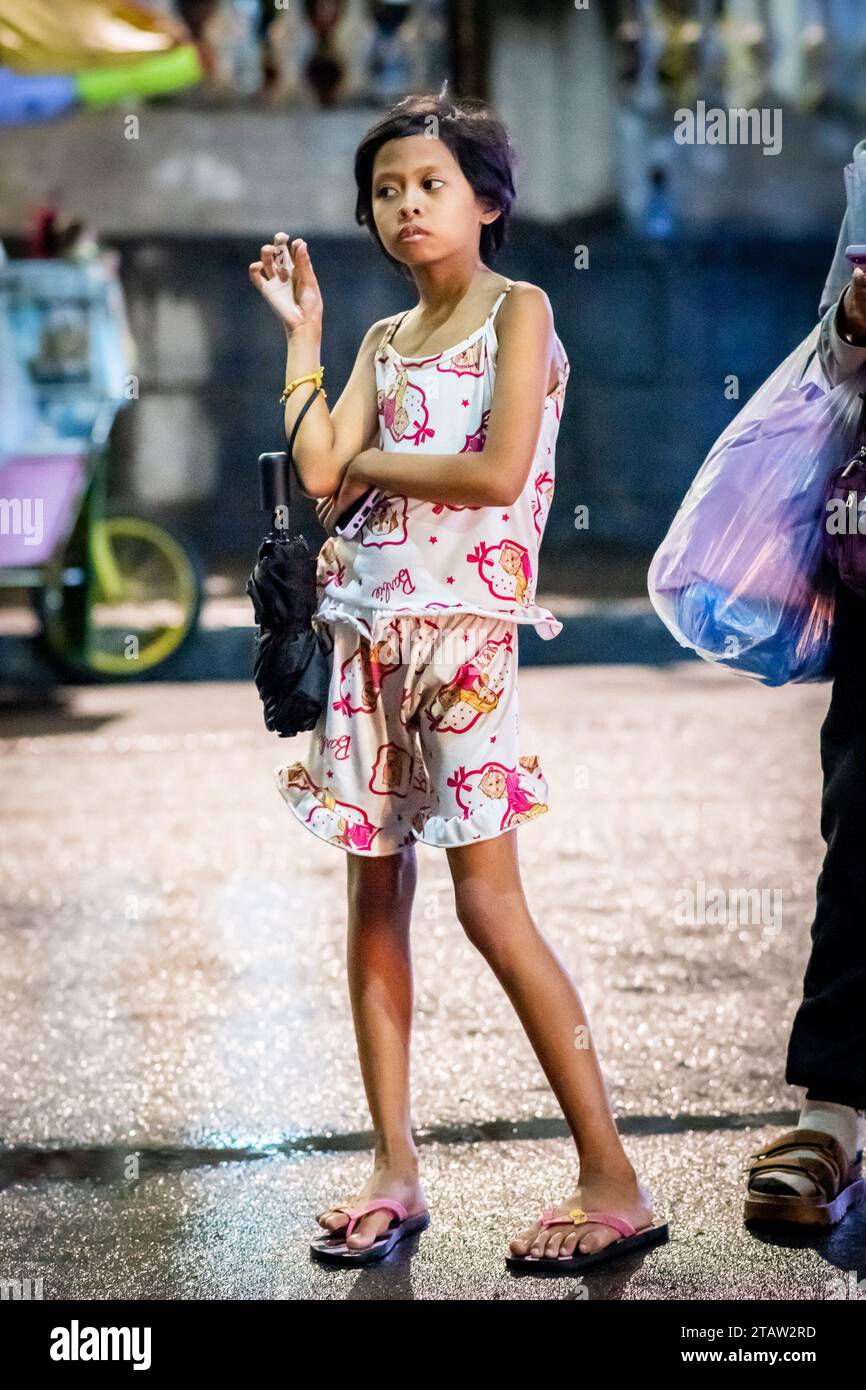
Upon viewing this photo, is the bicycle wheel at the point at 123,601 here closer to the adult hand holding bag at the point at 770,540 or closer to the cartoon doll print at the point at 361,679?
the adult hand holding bag at the point at 770,540

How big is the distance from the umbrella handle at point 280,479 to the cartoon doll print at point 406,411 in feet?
0.39

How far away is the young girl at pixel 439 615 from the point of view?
3027 mm

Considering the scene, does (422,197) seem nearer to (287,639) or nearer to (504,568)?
(504,568)

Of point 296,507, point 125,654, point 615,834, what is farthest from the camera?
point 296,507

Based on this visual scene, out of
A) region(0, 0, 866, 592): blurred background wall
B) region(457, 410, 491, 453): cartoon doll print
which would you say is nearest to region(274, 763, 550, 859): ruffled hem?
region(457, 410, 491, 453): cartoon doll print

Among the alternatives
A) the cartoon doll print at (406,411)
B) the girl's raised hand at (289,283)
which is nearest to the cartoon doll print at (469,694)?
the cartoon doll print at (406,411)

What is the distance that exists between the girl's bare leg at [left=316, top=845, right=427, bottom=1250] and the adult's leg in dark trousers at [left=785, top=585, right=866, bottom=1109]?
0.68m

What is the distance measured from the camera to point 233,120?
14.2m

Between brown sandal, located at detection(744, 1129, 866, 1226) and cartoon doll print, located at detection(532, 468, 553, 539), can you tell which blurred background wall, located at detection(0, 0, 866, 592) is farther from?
cartoon doll print, located at detection(532, 468, 553, 539)

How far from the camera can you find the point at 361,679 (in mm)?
3098

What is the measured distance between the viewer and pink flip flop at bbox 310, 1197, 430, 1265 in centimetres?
305
